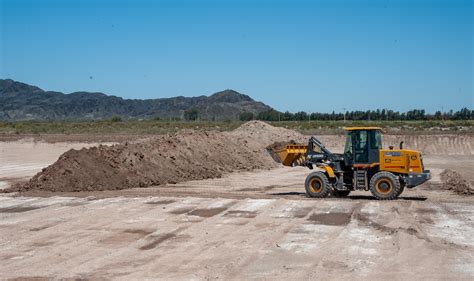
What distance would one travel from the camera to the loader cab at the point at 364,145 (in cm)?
1842

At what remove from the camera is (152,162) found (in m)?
26.4

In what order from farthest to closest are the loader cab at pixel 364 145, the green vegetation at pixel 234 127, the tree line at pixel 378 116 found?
1. the tree line at pixel 378 116
2. the green vegetation at pixel 234 127
3. the loader cab at pixel 364 145

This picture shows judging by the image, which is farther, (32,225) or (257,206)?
(257,206)

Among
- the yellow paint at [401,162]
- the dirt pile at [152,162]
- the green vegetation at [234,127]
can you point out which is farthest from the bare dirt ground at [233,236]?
the green vegetation at [234,127]

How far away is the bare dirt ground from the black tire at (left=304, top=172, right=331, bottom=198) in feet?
1.15

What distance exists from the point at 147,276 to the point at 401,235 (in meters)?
6.00

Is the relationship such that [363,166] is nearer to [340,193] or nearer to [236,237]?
[340,193]

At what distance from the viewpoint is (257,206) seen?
17.5 meters

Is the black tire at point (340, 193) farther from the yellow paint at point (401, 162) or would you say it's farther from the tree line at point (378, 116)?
the tree line at point (378, 116)

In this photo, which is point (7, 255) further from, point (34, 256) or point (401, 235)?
point (401, 235)

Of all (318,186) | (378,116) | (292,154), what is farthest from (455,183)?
(378,116)

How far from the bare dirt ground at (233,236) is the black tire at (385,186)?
1.47 ft

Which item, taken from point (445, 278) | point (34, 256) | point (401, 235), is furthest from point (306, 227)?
point (34, 256)

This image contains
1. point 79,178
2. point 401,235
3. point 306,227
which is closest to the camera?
point 401,235
